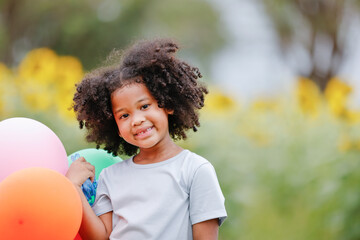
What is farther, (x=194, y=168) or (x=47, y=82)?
(x=47, y=82)

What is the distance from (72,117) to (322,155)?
1.86m

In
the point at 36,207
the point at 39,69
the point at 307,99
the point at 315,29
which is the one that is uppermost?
the point at 315,29

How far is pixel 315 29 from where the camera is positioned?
35.3 feet

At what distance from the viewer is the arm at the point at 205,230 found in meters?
2.10

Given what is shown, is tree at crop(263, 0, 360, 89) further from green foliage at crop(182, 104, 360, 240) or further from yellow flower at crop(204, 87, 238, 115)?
green foliage at crop(182, 104, 360, 240)

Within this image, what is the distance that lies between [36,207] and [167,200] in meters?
0.47

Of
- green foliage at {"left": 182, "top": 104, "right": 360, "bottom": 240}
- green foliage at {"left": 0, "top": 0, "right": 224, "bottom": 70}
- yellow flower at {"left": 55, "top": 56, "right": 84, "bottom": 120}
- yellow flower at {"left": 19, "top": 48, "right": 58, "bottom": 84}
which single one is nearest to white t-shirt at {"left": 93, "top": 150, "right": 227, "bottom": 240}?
green foliage at {"left": 182, "top": 104, "right": 360, "bottom": 240}

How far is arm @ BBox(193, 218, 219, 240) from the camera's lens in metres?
2.10

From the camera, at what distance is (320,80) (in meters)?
11.0

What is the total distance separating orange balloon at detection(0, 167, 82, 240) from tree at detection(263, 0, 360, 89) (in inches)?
348

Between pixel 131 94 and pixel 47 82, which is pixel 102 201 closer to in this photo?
pixel 131 94

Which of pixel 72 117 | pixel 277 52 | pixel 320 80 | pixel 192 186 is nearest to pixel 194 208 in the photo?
pixel 192 186

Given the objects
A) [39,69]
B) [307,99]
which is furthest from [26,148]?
[307,99]

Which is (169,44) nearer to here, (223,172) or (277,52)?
(223,172)
